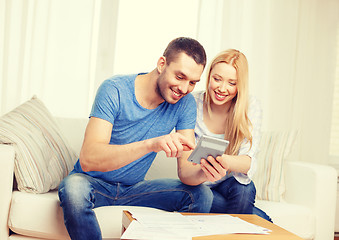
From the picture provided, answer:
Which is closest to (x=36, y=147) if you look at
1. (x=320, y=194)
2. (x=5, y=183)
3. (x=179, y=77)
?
(x=5, y=183)

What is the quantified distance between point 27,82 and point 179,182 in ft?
5.60

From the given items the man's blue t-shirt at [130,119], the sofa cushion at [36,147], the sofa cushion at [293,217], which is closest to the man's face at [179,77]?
the man's blue t-shirt at [130,119]

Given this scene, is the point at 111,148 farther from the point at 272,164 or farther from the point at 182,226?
the point at 272,164

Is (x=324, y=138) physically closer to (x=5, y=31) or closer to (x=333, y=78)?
(x=333, y=78)

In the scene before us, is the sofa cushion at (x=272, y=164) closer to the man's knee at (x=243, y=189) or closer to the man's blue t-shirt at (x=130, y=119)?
the man's knee at (x=243, y=189)

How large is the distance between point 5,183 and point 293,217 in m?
1.44

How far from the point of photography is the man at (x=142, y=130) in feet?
5.51

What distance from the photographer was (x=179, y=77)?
5.86 feet

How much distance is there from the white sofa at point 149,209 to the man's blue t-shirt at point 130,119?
0.51 feet

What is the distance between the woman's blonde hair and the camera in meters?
2.07

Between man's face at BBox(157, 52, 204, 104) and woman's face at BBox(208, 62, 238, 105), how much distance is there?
0.30 m

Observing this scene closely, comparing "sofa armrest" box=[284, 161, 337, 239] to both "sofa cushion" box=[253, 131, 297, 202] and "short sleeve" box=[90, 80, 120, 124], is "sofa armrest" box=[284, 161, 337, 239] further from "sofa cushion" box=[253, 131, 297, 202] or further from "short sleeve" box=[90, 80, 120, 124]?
"short sleeve" box=[90, 80, 120, 124]

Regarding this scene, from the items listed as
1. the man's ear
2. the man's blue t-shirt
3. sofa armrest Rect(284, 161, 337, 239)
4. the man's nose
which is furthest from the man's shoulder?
sofa armrest Rect(284, 161, 337, 239)

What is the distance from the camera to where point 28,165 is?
191 centimetres
